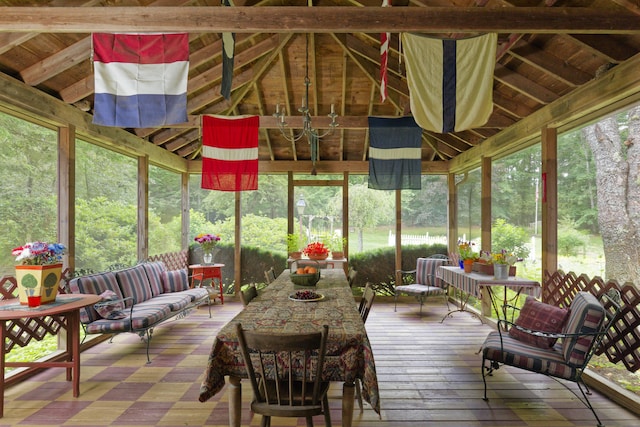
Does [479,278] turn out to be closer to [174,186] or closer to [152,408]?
[152,408]

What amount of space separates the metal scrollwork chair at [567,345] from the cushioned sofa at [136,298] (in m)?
3.66

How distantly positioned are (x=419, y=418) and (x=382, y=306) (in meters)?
4.24

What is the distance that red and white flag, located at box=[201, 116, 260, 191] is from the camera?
5059mm

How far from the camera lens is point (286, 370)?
89.5 inches

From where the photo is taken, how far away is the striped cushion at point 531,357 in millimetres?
2994

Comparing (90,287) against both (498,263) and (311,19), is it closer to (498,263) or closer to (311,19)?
(311,19)

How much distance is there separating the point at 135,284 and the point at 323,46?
4422 mm

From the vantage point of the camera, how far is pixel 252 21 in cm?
287

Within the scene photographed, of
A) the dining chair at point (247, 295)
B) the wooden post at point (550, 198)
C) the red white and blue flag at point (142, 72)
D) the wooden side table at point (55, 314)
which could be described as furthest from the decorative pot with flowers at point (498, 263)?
the wooden side table at point (55, 314)

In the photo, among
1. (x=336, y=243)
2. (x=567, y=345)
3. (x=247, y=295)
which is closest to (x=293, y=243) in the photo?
(x=336, y=243)

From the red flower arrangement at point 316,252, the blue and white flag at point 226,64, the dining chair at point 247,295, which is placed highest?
the blue and white flag at point 226,64

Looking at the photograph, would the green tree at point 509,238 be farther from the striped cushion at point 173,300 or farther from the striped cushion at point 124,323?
the striped cushion at point 124,323

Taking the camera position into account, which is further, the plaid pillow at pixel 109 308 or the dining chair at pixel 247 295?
the plaid pillow at pixel 109 308

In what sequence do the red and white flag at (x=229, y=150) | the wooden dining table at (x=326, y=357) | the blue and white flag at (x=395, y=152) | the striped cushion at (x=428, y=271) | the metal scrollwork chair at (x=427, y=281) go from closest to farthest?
the wooden dining table at (x=326, y=357) < the red and white flag at (x=229, y=150) < the blue and white flag at (x=395, y=152) < the metal scrollwork chair at (x=427, y=281) < the striped cushion at (x=428, y=271)
